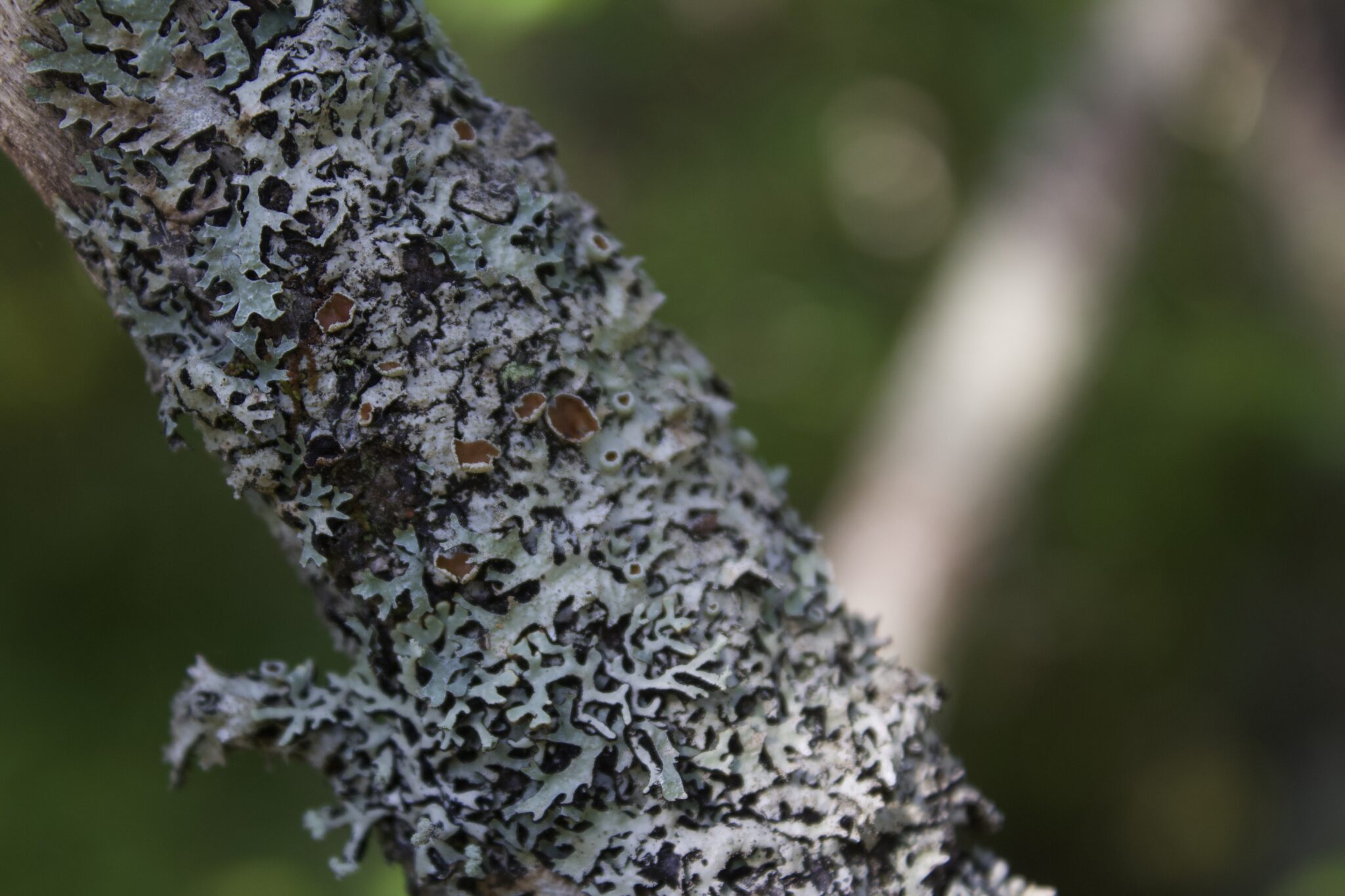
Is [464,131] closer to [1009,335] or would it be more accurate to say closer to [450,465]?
[450,465]

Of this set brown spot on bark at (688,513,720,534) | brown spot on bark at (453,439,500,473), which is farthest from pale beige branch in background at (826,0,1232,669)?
brown spot on bark at (453,439,500,473)

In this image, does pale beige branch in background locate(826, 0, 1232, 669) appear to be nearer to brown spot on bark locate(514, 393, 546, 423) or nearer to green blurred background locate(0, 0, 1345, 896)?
green blurred background locate(0, 0, 1345, 896)

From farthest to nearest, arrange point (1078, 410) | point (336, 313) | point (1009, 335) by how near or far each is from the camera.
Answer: point (1078, 410)
point (1009, 335)
point (336, 313)

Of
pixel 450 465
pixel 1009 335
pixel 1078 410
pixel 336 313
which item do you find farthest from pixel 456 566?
pixel 1078 410

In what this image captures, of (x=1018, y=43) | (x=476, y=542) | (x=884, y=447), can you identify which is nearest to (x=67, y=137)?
(x=476, y=542)

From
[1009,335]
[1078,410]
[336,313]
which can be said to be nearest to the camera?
[336,313]

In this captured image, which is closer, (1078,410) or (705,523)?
(705,523)

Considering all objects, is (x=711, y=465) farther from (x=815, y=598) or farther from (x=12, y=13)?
(x=12, y=13)

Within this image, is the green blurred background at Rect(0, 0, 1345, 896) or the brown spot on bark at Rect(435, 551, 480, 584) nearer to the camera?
the brown spot on bark at Rect(435, 551, 480, 584)
